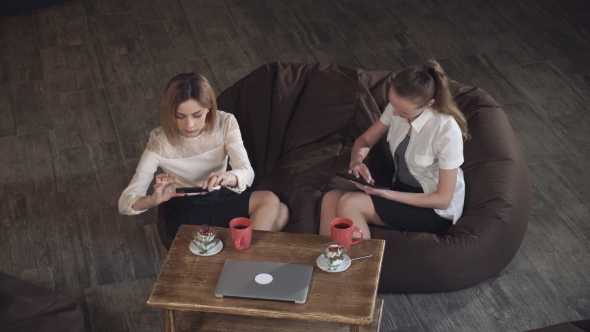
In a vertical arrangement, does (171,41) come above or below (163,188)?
below

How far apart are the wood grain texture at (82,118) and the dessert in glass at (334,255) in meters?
2.09

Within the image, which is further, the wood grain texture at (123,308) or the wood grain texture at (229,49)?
the wood grain texture at (229,49)

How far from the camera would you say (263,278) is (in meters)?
2.54

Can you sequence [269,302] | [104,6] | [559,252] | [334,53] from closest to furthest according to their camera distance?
1. [269,302]
2. [559,252]
3. [334,53]
4. [104,6]

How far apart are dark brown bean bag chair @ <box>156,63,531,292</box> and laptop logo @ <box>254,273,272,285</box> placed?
717mm

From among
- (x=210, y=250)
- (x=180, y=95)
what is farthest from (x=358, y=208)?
(x=180, y=95)

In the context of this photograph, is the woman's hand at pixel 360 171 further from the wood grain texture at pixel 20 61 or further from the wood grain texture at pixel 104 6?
the wood grain texture at pixel 104 6

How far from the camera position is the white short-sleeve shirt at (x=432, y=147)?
299cm

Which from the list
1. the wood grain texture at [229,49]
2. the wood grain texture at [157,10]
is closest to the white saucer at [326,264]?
the wood grain texture at [229,49]

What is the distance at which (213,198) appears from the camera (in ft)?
10.7

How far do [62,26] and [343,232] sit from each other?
11.6 ft

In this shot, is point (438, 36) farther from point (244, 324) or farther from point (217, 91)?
point (244, 324)

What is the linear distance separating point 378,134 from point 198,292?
1.23 meters

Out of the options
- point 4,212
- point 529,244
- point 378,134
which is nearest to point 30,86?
point 4,212
